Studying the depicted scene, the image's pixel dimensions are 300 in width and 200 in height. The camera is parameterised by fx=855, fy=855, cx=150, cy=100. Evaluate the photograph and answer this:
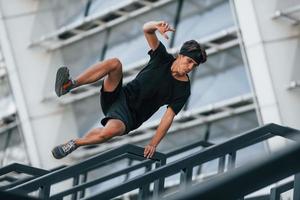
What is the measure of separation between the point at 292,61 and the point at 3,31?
990 cm

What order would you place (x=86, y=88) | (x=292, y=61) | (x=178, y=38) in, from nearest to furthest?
(x=292, y=61), (x=178, y=38), (x=86, y=88)

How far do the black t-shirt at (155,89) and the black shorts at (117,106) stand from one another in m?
0.06

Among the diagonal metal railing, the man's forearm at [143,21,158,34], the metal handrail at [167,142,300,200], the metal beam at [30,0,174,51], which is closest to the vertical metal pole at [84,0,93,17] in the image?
the metal beam at [30,0,174,51]

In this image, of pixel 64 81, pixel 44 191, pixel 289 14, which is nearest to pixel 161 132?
pixel 64 81

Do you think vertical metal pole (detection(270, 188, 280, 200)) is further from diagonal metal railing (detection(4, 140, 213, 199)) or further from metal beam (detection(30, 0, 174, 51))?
metal beam (detection(30, 0, 174, 51))

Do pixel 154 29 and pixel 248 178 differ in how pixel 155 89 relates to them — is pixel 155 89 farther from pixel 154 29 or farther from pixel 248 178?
pixel 248 178

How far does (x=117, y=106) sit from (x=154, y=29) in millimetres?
916

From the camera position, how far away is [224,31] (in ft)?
60.8

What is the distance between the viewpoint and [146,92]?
24.5ft

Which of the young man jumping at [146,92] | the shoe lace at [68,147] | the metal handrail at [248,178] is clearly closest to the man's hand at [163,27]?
the young man jumping at [146,92]

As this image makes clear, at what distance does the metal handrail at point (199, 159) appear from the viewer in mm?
6414

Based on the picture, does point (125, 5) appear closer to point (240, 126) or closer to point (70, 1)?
point (70, 1)

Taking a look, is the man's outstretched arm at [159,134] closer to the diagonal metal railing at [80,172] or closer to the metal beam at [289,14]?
the diagonal metal railing at [80,172]

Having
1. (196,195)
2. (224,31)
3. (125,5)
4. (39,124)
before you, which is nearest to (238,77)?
(224,31)
